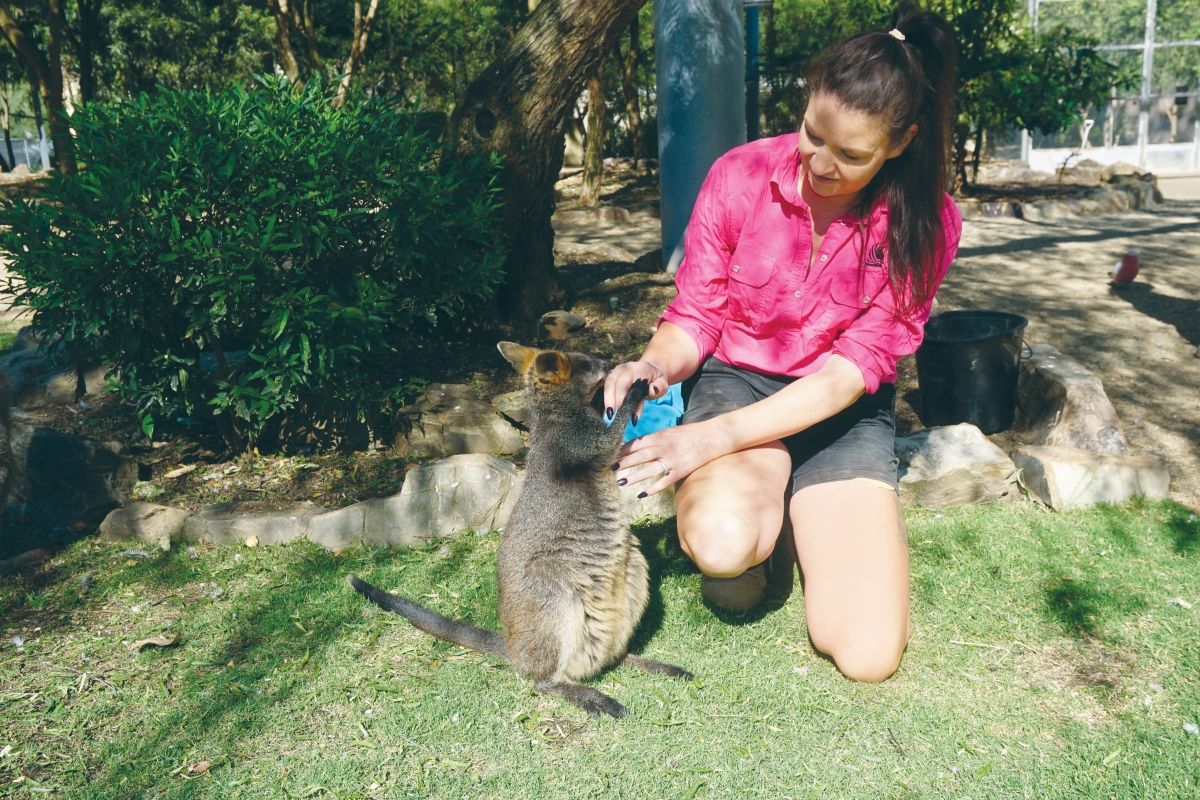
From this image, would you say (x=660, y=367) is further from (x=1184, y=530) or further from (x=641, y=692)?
(x=1184, y=530)

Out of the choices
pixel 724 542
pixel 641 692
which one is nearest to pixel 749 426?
pixel 724 542

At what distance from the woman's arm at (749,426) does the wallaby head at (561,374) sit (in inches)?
9.7

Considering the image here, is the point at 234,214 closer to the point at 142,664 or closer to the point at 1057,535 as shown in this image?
the point at 142,664

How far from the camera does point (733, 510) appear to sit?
10.7 ft

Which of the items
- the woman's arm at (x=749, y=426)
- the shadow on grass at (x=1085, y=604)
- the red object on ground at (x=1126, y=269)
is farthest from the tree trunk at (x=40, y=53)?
the shadow on grass at (x=1085, y=604)

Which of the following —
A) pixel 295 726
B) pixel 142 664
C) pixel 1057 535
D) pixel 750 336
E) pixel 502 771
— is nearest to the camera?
pixel 502 771

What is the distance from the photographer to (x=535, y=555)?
3.15 m

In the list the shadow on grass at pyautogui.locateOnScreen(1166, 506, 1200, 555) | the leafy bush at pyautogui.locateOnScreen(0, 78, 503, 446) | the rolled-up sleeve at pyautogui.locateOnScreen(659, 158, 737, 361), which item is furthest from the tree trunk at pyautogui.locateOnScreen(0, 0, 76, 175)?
the shadow on grass at pyautogui.locateOnScreen(1166, 506, 1200, 555)

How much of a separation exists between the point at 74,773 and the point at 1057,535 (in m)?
3.85

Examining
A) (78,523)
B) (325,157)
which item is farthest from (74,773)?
(325,157)

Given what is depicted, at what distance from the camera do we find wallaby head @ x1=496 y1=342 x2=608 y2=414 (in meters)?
3.27

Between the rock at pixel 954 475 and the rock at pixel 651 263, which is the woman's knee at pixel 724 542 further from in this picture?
the rock at pixel 651 263

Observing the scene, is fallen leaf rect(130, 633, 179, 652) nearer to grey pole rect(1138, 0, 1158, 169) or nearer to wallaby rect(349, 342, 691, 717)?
wallaby rect(349, 342, 691, 717)

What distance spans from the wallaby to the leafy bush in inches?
64.3
